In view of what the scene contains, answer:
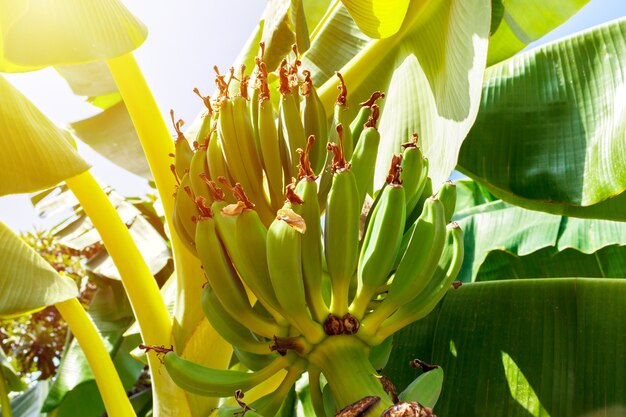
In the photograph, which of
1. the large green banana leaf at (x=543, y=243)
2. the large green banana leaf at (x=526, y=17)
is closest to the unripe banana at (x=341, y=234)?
the large green banana leaf at (x=526, y=17)

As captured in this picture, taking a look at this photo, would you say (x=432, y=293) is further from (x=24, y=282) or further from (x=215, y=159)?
(x=24, y=282)

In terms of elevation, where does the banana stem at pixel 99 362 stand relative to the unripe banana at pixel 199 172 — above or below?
below

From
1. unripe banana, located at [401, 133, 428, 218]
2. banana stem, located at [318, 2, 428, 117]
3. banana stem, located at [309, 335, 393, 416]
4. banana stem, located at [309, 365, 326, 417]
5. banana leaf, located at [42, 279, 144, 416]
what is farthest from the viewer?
banana leaf, located at [42, 279, 144, 416]

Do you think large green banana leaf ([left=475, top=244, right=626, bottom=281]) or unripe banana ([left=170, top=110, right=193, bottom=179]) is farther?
large green banana leaf ([left=475, top=244, right=626, bottom=281])

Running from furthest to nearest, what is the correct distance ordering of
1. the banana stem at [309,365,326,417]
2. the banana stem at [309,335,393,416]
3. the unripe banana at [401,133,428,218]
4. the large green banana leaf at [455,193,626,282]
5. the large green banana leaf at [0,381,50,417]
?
the large green banana leaf at [0,381,50,417], the large green banana leaf at [455,193,626,282], the unripe banana at [401,133,428,218], the banana stem at [309,365,326,417], the banana stem at [309,335,393,416]

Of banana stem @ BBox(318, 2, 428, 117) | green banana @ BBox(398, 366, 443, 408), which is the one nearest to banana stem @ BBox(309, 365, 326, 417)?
green banana @ BBox(398, 366, 443, 408)

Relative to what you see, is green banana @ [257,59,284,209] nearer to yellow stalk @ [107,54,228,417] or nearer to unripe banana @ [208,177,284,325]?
unripe banana @ [208,177,284,325]

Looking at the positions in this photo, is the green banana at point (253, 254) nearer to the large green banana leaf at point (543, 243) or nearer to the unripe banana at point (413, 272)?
the unripe banana at point (413, 272)

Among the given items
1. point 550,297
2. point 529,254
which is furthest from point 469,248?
point 550,297
